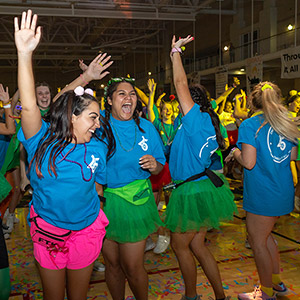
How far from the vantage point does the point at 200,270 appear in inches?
138

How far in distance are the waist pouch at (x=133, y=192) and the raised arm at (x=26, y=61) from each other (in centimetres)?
86

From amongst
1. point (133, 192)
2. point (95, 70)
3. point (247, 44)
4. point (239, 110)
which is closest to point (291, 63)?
point (247, 44)

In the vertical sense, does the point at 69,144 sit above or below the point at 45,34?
below

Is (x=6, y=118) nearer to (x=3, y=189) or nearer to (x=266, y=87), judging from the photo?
(x=3, y=189)

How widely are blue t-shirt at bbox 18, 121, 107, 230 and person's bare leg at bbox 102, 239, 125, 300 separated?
1.87 feet

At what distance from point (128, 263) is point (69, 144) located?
3.10 feet

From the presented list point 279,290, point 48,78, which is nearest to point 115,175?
point 279,290

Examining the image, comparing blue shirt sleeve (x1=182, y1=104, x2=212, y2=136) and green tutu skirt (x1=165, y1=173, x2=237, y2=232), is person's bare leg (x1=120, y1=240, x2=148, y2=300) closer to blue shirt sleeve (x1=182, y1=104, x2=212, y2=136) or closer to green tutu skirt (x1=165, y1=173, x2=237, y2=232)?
green tutu skirt (x1=165, y1=173, x2=237, y2=232)

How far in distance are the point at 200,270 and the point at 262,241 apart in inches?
40.1

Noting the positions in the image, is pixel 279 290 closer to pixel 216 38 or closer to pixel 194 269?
pixel 194 269

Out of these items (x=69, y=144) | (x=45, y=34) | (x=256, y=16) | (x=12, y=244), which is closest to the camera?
(x=69, y=144)

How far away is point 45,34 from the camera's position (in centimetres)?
2012

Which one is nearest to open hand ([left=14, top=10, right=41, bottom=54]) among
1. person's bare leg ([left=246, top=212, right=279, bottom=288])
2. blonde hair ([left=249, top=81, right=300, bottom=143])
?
blonde hair ([left=249, top=81, right=300, bottom=143])

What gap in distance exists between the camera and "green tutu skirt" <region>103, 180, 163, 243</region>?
2393mm
